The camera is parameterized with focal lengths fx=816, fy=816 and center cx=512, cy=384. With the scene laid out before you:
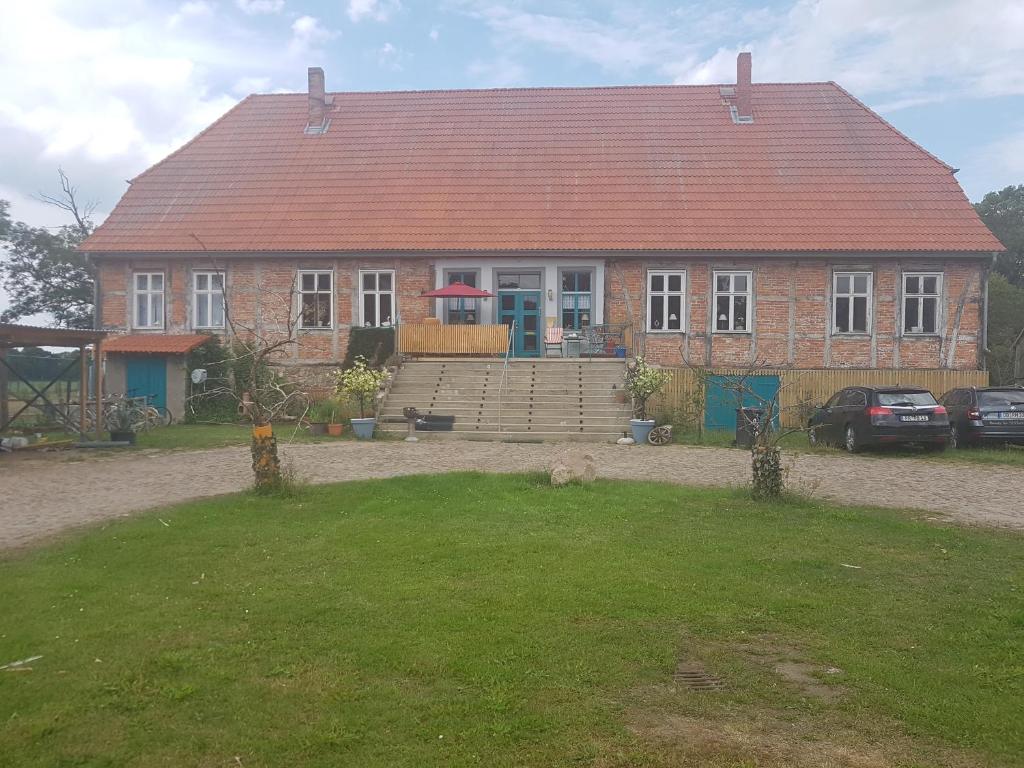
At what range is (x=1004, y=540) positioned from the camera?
7992 mm

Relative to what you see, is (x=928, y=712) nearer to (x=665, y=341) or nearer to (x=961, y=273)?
(x=665, y=341)

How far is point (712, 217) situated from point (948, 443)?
10345 millimetres

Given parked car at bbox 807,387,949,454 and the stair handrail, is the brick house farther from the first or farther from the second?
parked car at bbox 807,387,949,454

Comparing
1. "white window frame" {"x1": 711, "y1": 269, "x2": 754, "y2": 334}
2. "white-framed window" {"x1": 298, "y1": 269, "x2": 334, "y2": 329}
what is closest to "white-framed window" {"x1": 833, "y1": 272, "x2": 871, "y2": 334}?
"white window frame" {"x1": 711, "y1": 269, "x2": 754, "y2": 334}

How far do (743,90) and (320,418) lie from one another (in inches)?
743

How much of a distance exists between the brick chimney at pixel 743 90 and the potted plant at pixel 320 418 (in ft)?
57.4

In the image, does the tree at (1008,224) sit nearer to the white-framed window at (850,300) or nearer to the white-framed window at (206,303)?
the white-framed window at (850,300)

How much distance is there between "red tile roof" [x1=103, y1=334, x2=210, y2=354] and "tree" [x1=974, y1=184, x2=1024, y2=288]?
127 feet

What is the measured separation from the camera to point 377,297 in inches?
966

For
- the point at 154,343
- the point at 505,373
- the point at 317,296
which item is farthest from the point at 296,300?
the point at 505,373

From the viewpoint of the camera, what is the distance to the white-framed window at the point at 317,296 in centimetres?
2450

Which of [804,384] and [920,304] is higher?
[920,304]

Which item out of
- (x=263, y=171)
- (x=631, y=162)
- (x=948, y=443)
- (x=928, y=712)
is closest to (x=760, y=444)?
(x=928, y=712)

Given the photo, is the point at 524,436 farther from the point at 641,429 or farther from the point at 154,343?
the point at 154,343
